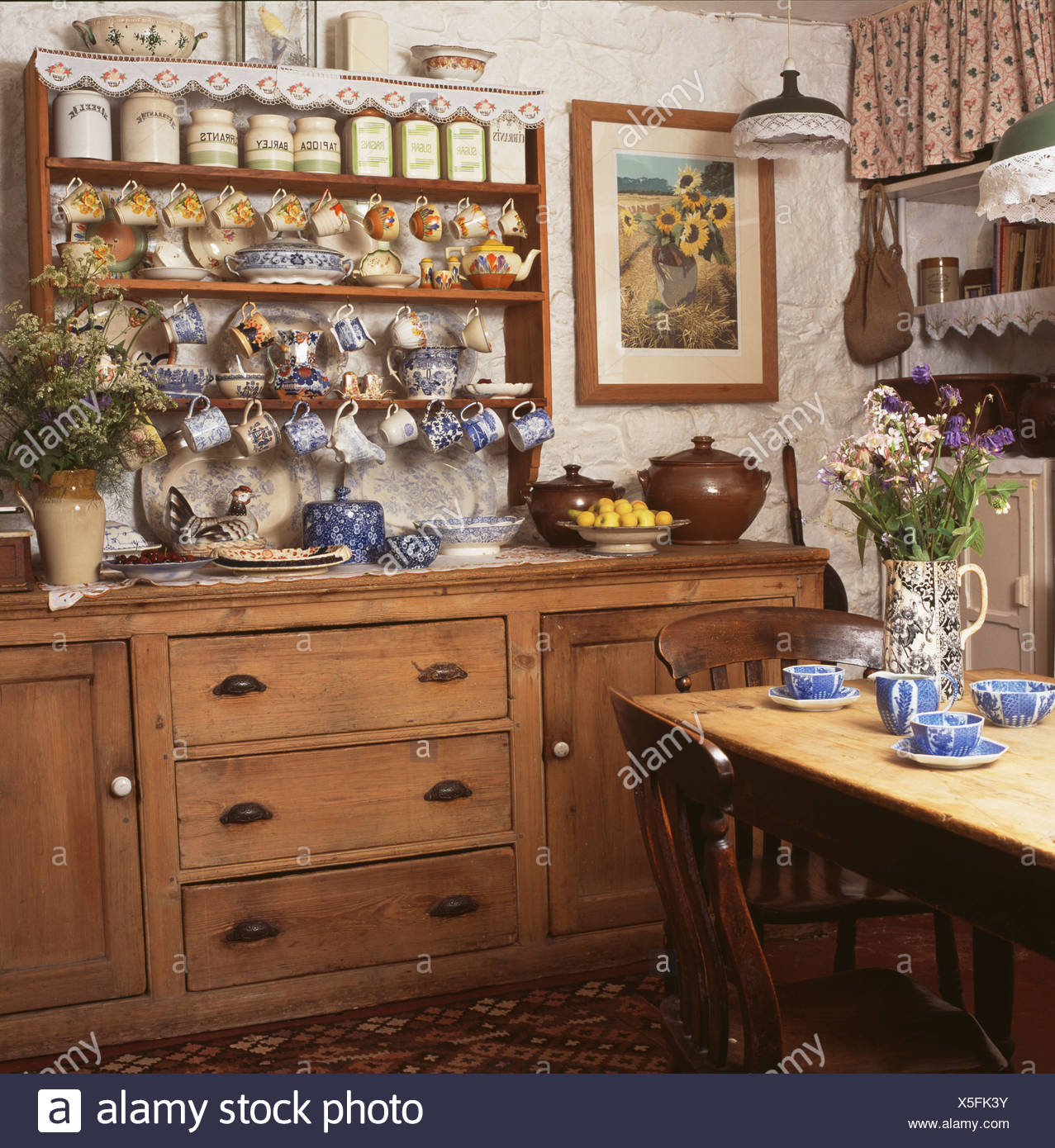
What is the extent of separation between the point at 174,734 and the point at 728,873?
1.55 metres

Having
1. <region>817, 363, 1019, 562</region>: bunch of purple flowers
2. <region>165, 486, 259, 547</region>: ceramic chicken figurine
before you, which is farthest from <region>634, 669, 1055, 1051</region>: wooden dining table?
<region>165, 486, 259, 547</region>: ceramic chicken figurine

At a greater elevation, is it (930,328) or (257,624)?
(930,328)

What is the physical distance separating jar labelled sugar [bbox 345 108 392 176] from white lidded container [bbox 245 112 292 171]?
17 cm

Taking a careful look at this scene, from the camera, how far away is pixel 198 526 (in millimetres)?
3002

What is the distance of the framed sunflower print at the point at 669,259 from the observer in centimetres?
358

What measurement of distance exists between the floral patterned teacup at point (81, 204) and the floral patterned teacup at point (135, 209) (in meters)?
0.05

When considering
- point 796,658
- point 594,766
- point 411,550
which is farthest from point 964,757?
point 411,550

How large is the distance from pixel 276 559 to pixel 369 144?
115 cm

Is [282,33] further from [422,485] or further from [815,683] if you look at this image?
[815,683]

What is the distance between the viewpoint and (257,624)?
8.86 feet

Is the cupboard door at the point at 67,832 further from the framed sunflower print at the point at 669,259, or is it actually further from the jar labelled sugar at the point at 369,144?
the framed sunflower print at the point at 669,259

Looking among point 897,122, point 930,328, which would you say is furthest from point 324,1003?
point 897,122

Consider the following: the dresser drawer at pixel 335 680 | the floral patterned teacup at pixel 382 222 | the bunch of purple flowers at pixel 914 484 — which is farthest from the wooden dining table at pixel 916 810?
the floral patterned teacup at pixel 382 222
